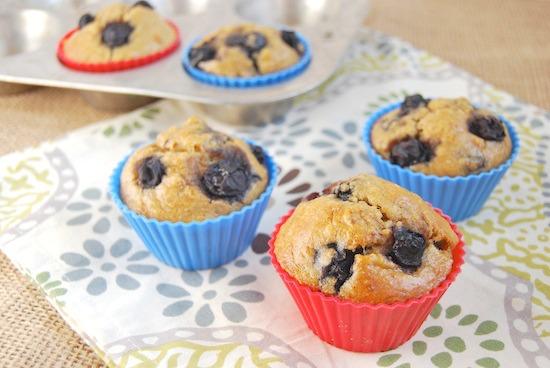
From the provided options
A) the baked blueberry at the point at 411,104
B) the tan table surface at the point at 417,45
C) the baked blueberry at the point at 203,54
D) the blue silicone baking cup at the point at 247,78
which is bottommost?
the tan table surface at the point at 417,45

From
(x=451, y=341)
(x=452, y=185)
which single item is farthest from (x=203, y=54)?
(x=451, y=341)

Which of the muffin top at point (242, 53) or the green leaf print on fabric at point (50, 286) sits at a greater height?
the muffin top at point (242, 53)

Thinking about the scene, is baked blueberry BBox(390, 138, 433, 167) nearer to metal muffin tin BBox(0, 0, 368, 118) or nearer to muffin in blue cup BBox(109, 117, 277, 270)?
muffin in blue cup BBox(109, 117, 277, 270)

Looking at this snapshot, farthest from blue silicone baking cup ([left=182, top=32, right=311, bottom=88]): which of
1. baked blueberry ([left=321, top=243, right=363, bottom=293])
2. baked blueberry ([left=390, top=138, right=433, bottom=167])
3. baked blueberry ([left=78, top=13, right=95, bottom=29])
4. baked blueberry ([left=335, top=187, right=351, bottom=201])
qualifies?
baked blueberry ([left=321, top=243, right=363, bottom=293])

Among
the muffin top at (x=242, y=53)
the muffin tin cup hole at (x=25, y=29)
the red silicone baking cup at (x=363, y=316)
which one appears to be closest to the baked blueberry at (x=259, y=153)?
the red silicone baking cup at (x=363, y=316)

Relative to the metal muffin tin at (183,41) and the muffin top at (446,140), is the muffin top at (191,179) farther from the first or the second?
the metal muffin tin at (183,41)

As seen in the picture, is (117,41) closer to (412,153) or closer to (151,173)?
(151,173)
